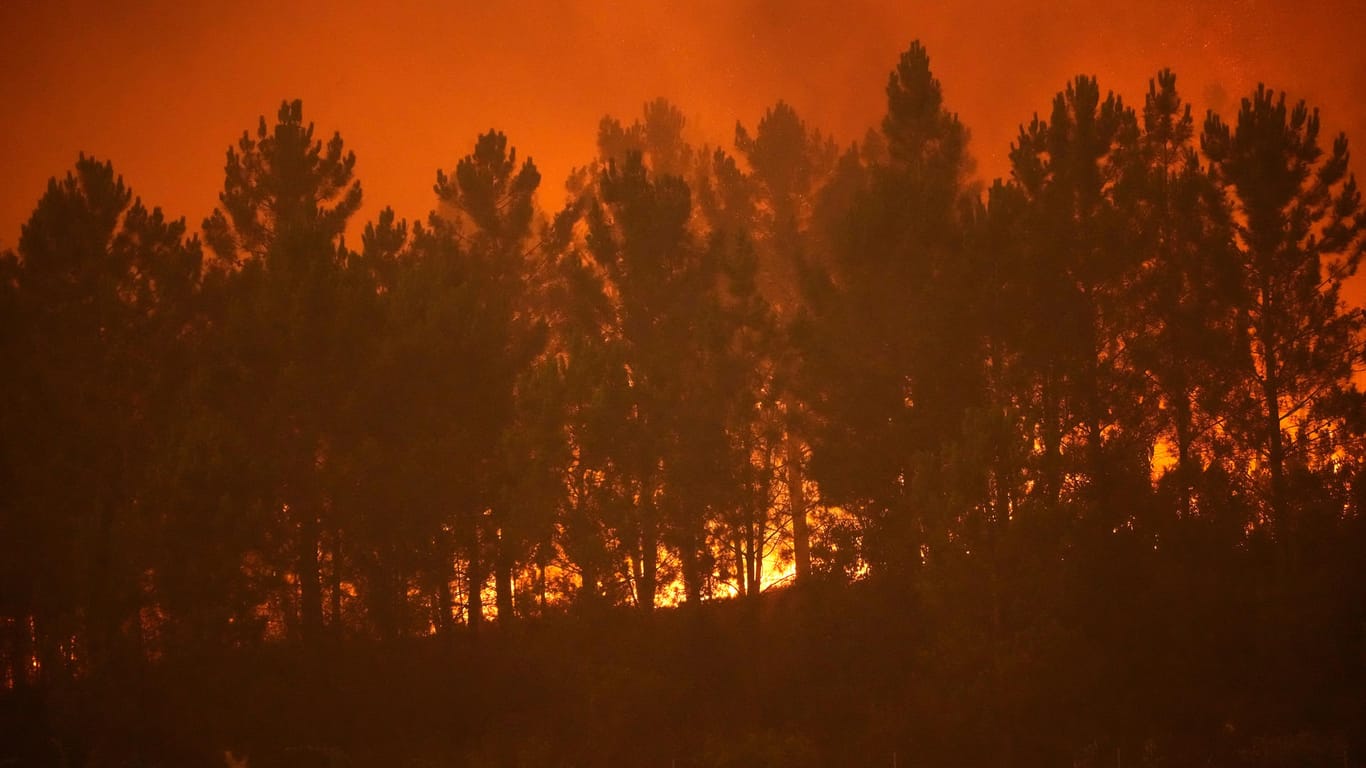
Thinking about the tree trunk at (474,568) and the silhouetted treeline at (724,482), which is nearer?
the silhouetted treeline at (724,482)

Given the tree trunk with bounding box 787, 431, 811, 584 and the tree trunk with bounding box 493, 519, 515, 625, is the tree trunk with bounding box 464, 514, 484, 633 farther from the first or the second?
the tree trunk with bounding box 787, 431, 811, 584

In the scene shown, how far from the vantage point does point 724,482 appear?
28.4 m

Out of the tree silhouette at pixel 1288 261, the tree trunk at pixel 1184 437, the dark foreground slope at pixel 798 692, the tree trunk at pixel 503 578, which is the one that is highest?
the tree silhouette at pixel 1288 261

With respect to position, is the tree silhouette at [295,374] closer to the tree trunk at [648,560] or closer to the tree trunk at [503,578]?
the tree trunk at [503,578]

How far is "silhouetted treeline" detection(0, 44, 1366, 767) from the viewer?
2303cm

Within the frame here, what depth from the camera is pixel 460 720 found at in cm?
2645

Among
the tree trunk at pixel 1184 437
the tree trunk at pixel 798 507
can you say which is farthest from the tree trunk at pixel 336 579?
the tree trunk at pixel 1184 437

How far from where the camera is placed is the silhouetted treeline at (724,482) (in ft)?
75.6

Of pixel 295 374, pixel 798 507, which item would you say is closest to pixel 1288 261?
pixel 798 507

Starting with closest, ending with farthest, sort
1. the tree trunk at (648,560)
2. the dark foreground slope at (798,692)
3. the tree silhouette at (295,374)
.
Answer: the dark foreground slope at (798,692) → the tree silhouette at (295,374) → the tree trunk at (648,560)

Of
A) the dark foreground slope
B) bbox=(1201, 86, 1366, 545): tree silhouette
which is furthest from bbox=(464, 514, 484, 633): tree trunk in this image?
bbox=(1201, 86, 1366, 545): tree silhouette

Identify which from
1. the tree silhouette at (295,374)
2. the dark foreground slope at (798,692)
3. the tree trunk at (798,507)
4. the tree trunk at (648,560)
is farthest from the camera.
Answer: the tree trunk at (798,507)

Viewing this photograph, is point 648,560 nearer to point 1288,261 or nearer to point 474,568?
point 474,568

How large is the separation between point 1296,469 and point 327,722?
2129cm
